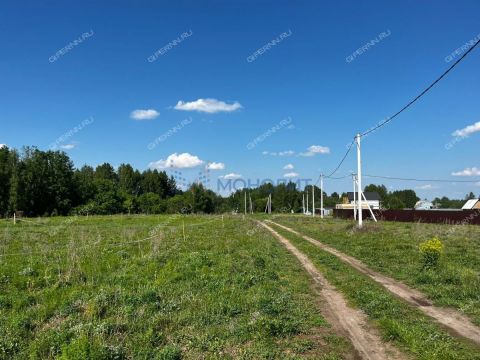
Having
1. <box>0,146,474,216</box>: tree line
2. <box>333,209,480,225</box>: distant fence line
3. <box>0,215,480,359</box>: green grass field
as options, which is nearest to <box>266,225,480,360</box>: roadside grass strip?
<box>0,215,480,359</box>: green grass field

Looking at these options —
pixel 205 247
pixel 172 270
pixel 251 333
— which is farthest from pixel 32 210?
pixel 251 333

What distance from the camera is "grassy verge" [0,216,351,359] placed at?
5.68m

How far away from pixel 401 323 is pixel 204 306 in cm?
337

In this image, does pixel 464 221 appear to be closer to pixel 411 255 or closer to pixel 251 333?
pixel 411 255

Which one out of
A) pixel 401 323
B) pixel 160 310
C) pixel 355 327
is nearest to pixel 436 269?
pixel 401 323

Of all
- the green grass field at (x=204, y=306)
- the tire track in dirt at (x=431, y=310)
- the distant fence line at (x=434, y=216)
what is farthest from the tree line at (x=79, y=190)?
the tire track in dirt at (x=431, y=310)

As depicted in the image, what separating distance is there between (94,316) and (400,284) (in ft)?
22.3

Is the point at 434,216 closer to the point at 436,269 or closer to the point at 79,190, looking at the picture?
the point at 436,269

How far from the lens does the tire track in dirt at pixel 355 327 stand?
5.36 m

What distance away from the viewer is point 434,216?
3984 cm

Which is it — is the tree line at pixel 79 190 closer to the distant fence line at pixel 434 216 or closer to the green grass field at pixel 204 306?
the distant fence line at pixel 434 216

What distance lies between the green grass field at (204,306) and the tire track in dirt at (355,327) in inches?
5.8

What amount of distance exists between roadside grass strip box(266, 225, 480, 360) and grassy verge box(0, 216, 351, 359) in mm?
791

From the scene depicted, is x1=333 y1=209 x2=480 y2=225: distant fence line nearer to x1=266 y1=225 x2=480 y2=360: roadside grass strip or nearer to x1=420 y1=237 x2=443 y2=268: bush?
x1=420 y1=237 x2=443 y2=268: bush
